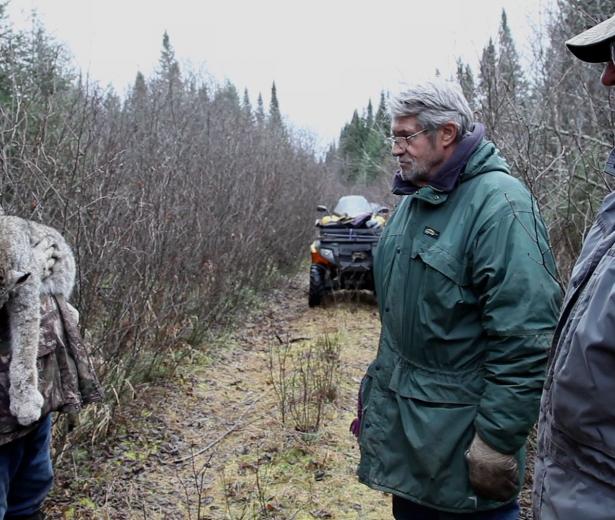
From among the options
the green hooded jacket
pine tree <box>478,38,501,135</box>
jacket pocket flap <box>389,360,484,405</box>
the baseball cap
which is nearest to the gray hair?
the green hooded jacket

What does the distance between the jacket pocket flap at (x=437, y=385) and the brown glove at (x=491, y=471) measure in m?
0.14

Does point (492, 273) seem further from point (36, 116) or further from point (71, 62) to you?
point (71, 62)

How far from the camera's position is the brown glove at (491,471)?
1.68 meters

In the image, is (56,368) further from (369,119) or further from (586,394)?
(369,119)

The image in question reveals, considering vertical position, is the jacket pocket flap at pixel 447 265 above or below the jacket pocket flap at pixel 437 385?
above

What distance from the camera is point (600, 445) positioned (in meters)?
1.05

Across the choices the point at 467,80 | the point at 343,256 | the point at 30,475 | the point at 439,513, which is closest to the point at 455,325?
the point at 439,513

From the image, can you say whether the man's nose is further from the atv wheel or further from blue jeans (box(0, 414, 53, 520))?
the atv wheel

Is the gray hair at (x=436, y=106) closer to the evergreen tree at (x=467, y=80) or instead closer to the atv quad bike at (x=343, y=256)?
the evergreen tree at (x=467, y=80)

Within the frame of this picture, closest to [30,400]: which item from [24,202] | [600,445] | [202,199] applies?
[600,445]

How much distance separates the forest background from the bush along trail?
255 millimetres

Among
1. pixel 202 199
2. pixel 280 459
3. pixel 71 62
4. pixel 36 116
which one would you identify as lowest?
pixel 280 459

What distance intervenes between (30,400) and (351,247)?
22.0ft

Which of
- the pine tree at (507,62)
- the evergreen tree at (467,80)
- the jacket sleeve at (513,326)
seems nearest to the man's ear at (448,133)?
the jacket sleeve at (513,326)
